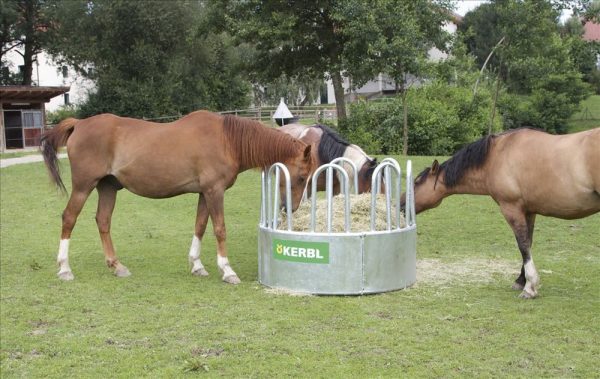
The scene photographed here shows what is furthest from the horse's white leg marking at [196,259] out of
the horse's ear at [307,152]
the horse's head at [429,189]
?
the horse's head at [429,189]

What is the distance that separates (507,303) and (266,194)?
2.70 metres

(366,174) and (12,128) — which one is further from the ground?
(12,128)

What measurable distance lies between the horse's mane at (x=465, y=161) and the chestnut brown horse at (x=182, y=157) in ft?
4.91

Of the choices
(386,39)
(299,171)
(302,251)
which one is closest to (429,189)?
(299,171)

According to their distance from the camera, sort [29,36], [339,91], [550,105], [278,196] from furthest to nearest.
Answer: [29,36], [550,105], [339,91], [278,196]

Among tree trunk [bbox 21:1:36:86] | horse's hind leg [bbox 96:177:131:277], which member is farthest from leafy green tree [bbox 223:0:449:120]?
tree trunk [bbox 21:1:36:86]

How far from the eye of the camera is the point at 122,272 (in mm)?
7496

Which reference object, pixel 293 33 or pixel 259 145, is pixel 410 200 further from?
pixel 293 33

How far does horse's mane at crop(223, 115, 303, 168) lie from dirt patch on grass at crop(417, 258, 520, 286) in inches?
80.0

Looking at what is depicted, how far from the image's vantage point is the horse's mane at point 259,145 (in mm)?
7227

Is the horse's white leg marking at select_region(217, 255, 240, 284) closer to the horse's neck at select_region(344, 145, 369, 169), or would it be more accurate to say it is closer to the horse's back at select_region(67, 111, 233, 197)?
the horse's back at select_region(67, 111, 233, 197)

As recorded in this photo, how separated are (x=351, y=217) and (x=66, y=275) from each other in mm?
3317

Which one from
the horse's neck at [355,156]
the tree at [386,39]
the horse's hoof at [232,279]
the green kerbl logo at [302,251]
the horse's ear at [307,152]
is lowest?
the horse's hoof at [232,279]

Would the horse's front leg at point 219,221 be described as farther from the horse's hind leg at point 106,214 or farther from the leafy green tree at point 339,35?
the leafy green tree at point 339,35
